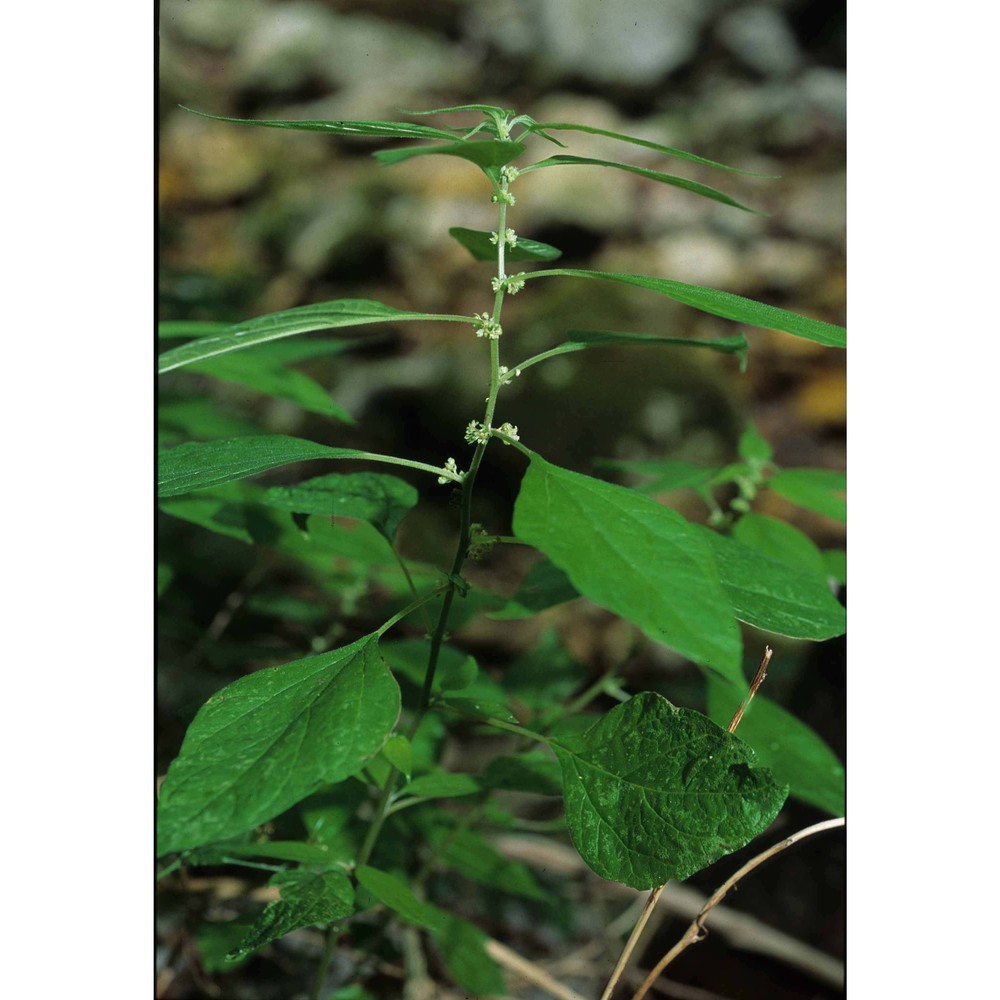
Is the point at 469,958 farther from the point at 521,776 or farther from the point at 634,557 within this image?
the point at 634,557

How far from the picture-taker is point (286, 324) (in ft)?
1.27

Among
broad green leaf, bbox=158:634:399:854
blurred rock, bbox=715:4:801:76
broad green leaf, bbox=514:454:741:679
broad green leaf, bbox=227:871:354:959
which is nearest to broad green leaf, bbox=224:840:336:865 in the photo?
broad green leaf, bbox=227:871:354:959

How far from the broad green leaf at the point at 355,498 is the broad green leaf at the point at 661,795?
0.54ft

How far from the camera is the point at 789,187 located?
56.9 inches

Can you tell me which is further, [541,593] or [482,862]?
[482,862]

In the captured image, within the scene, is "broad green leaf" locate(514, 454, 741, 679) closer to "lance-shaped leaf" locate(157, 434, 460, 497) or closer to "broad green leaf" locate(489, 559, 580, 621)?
"lance-shaped leaf" locate(157, 434, 460, 497)

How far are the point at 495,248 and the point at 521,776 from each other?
0.27m

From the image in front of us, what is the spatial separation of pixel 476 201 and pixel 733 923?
4.12ft

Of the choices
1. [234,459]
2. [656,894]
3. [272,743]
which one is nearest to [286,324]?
[234,459]

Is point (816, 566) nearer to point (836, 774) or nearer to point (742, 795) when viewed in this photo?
point (836, 774)

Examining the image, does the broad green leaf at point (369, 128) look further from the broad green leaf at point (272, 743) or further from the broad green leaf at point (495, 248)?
the broad green leaf at point (272, 743)

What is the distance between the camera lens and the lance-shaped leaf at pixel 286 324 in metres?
0.38

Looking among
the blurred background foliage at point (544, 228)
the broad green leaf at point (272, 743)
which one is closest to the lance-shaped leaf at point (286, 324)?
the broad green leaf at point (272, 743)

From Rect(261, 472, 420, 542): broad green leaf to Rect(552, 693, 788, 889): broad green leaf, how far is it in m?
0.16
